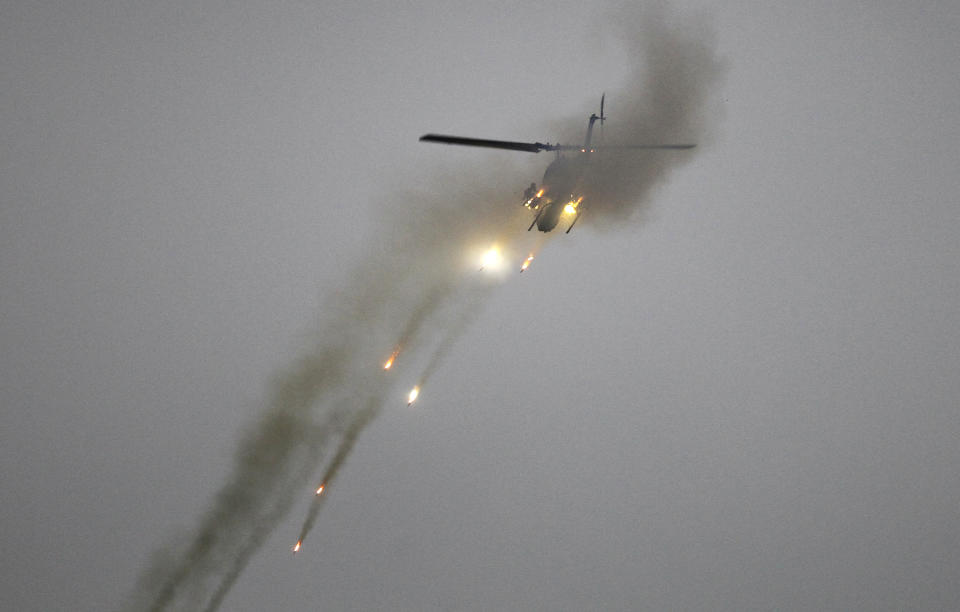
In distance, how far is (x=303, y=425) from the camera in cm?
4441

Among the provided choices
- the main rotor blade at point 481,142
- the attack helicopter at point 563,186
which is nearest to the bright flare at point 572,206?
the attack helicopter at point 563,186

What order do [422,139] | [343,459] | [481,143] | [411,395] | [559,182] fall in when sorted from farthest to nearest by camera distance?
[343,459]
[411,395]
[559,182]
[481,143]
[422,139]

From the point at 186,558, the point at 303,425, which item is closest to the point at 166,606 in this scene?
the point at 186,558

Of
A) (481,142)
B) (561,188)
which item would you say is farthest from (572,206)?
(481,142)

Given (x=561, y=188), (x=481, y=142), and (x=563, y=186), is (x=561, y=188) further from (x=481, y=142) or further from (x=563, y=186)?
(x=481, y=142)

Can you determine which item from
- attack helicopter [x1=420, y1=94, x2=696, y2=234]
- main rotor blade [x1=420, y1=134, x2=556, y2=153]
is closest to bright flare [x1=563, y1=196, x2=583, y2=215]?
attack helicopter [x1=420, y1=94, x2=696, y2=234]

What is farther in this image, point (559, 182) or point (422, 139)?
point (559, 182)

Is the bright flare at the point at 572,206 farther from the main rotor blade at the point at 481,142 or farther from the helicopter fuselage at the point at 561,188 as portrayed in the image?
the main rotor blade at the point at 481,142

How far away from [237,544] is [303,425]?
28.1 feet

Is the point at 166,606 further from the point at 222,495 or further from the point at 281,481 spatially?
the point at 281,481

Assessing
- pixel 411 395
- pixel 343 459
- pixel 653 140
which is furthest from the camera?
pixel 653 140

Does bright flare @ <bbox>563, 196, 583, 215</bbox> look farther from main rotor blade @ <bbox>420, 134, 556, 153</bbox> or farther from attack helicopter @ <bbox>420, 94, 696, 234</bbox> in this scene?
main rotor blade @ <bbox>420, 134, 556, 153</bbox>

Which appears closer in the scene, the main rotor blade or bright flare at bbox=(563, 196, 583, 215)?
the main rotor blade

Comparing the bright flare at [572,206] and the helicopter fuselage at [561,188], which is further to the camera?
the bright flare at [572,206]
